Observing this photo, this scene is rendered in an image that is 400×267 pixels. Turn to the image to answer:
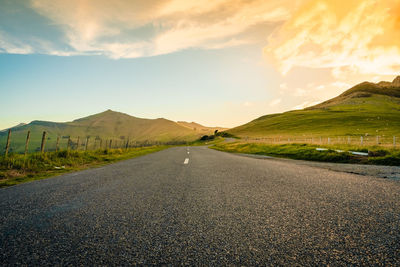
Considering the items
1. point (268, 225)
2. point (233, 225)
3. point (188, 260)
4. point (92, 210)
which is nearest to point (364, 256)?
point (268, 225)

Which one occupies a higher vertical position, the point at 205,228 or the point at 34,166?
the point at 205,228

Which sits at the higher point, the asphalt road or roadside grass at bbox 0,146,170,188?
the asphalt road

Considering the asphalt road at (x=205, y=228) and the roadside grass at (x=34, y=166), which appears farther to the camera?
the roadside grass at (x=34, y=166)

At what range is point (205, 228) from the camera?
2.82 meters

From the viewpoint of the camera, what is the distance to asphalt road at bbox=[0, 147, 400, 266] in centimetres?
211

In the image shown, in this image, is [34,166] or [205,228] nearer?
[205,228]

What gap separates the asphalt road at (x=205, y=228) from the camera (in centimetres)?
211

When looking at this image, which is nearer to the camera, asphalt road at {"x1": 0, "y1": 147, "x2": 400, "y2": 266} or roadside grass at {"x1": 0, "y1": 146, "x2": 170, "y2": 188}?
asphalt road at {"x1": 0, "y1": 147, "x2": 400, "y2": 266}

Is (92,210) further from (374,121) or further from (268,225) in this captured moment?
(374,121)

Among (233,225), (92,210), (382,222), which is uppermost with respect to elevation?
(382,222)

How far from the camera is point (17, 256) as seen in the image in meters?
2.18

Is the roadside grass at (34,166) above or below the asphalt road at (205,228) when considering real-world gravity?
below

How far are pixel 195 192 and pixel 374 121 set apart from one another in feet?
333

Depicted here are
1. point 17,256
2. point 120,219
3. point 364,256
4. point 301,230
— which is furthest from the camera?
point 120,219
